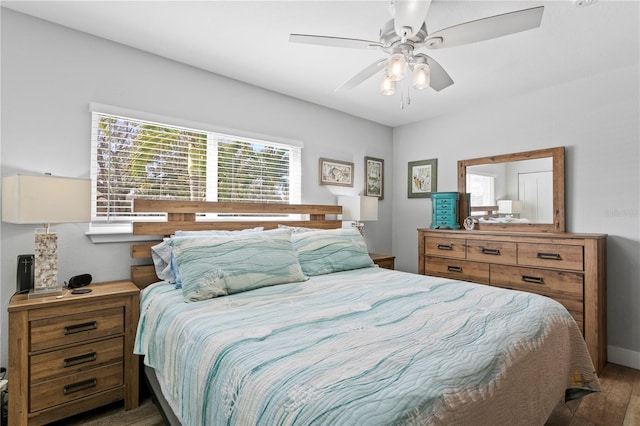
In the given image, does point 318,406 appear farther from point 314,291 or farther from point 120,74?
point 120,74

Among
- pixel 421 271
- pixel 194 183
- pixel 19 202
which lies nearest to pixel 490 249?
pixel 421 271

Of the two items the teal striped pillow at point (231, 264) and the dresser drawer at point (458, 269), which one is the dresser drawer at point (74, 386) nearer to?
the teal striped pillow at point (231, 264)

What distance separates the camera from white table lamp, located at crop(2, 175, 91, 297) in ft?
5.82

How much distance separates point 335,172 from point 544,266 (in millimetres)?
2231

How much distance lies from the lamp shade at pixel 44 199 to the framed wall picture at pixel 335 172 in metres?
Result: 2.29

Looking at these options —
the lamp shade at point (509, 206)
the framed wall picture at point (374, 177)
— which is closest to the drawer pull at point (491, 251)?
the lamp shade at point (509, 206)

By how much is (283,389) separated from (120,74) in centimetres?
252

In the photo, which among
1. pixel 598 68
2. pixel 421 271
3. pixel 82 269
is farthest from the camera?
pixel 421 271

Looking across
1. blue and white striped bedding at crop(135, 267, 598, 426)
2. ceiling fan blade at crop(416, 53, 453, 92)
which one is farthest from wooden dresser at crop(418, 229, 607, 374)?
ceiling fan blade at crop(416, 53, 453, 92)

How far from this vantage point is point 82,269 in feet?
7.46

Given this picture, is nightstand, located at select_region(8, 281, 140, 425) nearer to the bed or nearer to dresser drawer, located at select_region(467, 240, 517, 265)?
the bed

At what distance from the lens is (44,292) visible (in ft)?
6.30

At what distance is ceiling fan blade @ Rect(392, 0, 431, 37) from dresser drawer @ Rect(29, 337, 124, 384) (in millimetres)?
2377

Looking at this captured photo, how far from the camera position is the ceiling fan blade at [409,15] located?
55.8 inches
